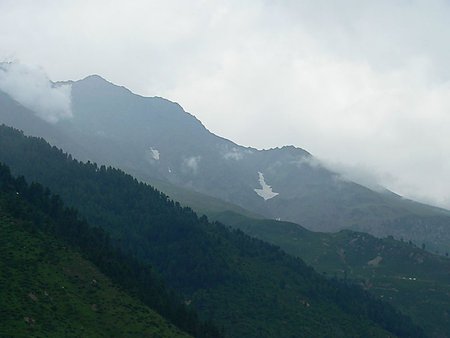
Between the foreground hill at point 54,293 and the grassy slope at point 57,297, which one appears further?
the foreground hill at point 54,293

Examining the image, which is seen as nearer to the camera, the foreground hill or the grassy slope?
the grassy slope

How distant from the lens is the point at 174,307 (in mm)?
179625

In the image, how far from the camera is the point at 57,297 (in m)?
134

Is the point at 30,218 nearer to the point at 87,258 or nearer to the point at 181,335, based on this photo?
the point at 87,258

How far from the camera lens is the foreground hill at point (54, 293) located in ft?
396

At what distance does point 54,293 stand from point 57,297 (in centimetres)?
128

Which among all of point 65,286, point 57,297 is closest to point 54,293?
point 57,297

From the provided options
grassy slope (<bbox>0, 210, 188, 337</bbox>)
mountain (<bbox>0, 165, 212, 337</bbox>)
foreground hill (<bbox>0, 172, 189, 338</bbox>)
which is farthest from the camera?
mountain (<bbox>0, 165, 212, 337</bbox>)

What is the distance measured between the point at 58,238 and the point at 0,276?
1491 inches

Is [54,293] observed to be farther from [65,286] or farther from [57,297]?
[65,286]

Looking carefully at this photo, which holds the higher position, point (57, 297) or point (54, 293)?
point (54, 293)

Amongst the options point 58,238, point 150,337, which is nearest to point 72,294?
point 150,337

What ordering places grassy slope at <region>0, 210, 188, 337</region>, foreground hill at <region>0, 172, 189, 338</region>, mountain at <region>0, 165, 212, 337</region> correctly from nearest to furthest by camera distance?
grassy slope at <region>0, 210, 188, 337</region>, foreground hill at <region>0, 172, 189, 338</region>, mountain at <region>0, 165, 212, 337</region>

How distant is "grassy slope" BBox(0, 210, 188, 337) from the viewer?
120062 mm
